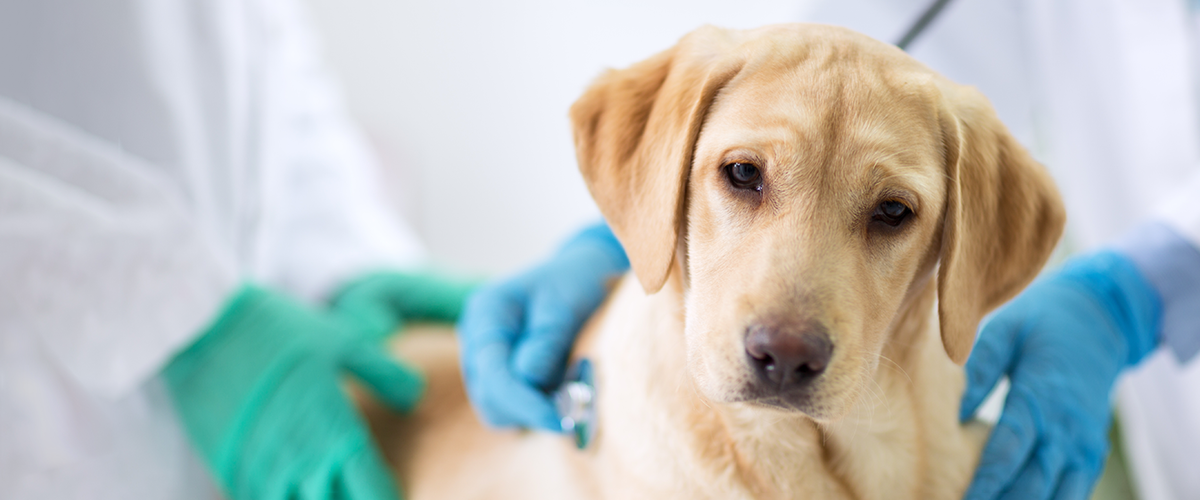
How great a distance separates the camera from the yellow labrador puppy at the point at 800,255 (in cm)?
78

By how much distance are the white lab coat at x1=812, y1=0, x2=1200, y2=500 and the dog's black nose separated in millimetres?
657

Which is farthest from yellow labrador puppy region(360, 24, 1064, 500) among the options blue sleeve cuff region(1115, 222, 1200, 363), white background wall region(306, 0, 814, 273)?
blue sleeve cuff region(1115, 222, 1200, 363)

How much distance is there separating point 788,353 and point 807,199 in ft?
0.62

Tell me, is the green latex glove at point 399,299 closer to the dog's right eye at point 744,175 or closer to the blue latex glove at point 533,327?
the blue latex glove at point 533,327

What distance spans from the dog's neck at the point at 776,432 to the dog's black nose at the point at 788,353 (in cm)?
12

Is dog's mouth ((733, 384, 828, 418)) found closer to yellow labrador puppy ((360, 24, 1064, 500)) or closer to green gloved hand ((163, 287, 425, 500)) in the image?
yellow labrador puppy ((360, 24, 1064, 500))

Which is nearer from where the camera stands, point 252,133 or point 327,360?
point 327,360

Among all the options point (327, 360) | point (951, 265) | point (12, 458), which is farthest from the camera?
point (327, 360)

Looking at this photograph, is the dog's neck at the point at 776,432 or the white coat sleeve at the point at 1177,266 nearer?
the dog's neck at the point at 776,432

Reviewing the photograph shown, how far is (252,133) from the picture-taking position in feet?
5.79

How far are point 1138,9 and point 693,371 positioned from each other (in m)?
1.23

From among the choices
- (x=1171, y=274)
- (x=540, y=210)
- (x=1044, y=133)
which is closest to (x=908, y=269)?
(x=1044, y=133)

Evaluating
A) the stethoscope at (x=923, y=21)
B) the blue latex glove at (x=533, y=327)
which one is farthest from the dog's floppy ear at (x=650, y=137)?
the blue latex glove at (x=533, y=327)

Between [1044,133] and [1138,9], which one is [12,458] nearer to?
[1044,133]
